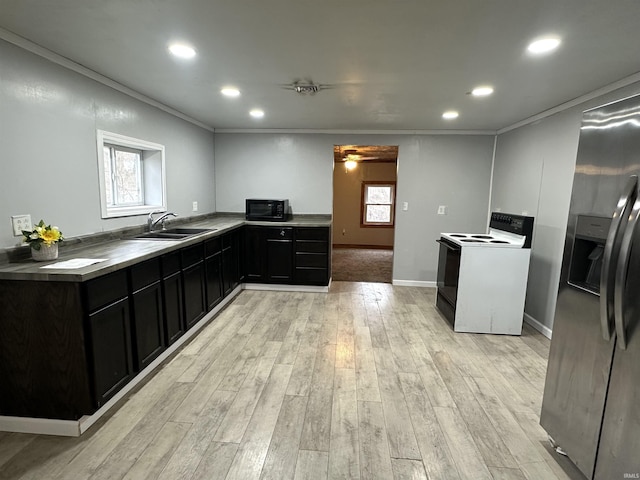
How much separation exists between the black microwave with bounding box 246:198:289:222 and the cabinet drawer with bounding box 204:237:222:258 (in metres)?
1.08

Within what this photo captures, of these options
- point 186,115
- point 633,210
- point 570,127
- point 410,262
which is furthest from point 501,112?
point 186,115

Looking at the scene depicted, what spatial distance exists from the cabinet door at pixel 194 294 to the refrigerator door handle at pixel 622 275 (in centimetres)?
286

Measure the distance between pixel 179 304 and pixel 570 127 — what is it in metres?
3.92

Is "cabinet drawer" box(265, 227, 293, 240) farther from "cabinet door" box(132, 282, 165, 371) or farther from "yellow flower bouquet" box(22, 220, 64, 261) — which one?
"yellow flower bouquet" box(22, 220, 64, 261)

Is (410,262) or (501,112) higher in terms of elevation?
(501,112)

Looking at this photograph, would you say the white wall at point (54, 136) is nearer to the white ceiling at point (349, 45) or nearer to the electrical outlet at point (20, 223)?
the electrical outlet at point (20, 223)

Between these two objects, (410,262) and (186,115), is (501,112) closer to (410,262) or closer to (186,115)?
(410,262)

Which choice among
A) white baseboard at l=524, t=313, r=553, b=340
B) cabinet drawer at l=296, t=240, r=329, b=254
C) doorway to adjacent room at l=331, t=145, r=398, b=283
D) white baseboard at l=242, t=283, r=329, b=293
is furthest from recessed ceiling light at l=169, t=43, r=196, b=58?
doorway to adjacent room at l=331, t=145, r=398, b=283

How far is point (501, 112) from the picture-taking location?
142 inches

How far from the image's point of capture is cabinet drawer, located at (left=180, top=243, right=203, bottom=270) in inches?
114

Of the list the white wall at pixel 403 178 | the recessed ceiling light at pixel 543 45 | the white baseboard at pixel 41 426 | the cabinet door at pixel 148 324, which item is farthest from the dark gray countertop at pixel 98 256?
the recessed ceiling light at pixel 543 45

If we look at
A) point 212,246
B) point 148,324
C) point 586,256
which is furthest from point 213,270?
point 586,256

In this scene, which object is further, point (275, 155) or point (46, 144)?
point (275, 155)

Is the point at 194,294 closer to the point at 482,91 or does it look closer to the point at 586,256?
the point at 586,256
